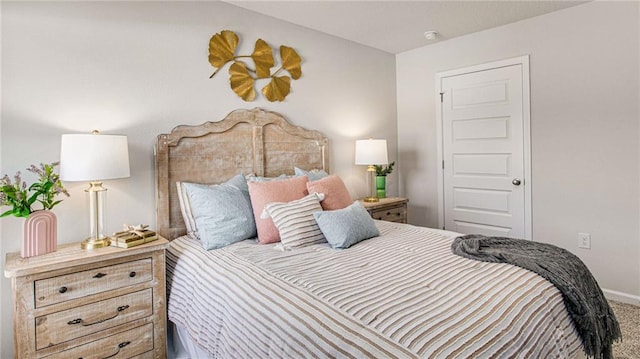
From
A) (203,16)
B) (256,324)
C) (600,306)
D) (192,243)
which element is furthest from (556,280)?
(203,16)

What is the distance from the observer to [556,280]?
60.6 inches

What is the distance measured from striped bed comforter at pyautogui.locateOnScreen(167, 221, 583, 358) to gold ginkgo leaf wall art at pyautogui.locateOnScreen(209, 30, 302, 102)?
1381mm

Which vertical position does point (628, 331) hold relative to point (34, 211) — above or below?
below

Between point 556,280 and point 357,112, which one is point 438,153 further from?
point 556,280

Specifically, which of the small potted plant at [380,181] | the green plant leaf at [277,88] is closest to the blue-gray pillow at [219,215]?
the green plant leaf at [277,88]

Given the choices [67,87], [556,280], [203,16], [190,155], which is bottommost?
[556,280]

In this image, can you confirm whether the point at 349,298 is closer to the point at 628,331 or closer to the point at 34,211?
the point at 34,211

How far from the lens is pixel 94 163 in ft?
6.01

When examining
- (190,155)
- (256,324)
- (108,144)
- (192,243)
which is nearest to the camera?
(256,324)

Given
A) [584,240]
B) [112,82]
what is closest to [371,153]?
[584,240]

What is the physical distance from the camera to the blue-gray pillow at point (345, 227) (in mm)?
2113

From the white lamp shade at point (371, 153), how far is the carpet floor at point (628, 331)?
215 cm

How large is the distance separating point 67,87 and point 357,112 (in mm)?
2557

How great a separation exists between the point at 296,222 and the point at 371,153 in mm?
1540
